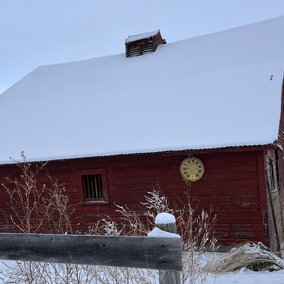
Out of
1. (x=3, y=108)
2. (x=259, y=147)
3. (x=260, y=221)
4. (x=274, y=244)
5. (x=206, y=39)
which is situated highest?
(x=206, y=39)

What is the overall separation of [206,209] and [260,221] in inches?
51.5

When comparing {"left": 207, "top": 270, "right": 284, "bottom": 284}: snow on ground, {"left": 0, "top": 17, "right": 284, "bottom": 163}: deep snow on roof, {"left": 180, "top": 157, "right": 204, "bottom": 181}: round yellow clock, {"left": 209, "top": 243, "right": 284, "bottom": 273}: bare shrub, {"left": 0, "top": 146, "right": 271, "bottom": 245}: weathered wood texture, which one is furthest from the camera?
{"left": 0, "top": 17, "right": 284, "bottom": 163}: deep snow on roof

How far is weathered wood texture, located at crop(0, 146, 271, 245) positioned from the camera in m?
7.91

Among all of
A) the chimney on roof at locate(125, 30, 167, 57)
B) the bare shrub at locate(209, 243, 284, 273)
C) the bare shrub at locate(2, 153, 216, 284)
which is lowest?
the bare shrub at locate(209, 243, 284, 273)

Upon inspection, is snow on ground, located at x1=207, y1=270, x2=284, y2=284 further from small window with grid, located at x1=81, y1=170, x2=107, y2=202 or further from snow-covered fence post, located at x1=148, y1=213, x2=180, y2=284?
small window with grid, located at x1=81, y1=170, x2=107, y2=202

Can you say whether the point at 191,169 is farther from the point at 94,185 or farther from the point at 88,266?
the point at 88,266

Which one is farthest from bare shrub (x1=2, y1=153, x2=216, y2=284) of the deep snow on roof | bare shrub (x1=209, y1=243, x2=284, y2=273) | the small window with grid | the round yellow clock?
the deep snow on roof

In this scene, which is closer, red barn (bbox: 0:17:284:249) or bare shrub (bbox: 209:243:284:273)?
bare shrub (bbox: 209:243:284:273)

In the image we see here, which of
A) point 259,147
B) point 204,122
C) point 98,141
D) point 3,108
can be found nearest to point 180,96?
point 204,122

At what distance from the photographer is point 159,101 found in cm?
1041

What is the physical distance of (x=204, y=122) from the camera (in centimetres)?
882

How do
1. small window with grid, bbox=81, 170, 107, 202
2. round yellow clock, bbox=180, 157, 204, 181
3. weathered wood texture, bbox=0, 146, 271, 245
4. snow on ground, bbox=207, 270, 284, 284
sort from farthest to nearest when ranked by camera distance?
1. small window with grid, bbox=81, 170, 107, 202
2. round yellow clock, bbox=180, 157, 204, 181
3. weathered wood texture, bbox=0, 146, 271, 245
4. snow on ground, bbox=207, 270, 284, 284

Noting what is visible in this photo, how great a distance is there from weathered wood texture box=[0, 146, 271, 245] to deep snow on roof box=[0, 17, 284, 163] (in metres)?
0.50

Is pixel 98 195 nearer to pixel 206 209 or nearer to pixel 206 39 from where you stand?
pixel 206 209
